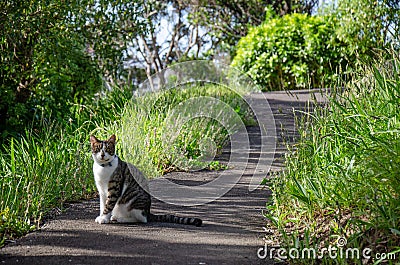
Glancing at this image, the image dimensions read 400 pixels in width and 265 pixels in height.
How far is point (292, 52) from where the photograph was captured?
13.9m

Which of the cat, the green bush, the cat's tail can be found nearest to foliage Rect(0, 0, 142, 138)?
the cat

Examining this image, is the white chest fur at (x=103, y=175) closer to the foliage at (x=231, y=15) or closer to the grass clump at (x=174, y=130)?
the grass clump at (x=174, y=130)

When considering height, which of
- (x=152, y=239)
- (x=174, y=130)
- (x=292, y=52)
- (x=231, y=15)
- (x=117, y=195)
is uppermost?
(x=231, y=15)

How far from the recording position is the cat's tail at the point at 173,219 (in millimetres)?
4711

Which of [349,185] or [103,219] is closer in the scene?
[349,185]

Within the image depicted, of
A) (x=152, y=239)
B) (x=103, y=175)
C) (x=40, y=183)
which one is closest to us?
(x=152, y=239)

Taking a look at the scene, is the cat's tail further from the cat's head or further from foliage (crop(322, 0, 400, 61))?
foliage (crop(322, 0, 400, 61))

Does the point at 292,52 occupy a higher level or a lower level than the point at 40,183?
higher

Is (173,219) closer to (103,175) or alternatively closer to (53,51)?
(103,175)

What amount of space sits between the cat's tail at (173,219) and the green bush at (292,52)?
361 inches

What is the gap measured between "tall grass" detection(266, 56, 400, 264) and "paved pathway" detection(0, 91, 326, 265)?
32 cm

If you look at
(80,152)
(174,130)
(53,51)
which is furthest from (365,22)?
(80,152)

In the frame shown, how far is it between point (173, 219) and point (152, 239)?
55 centimetres

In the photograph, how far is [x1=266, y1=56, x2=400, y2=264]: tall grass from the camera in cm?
369
